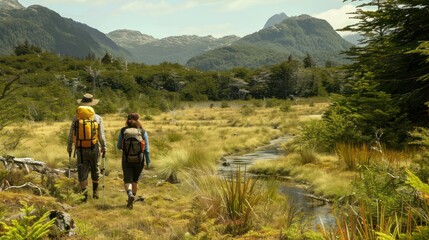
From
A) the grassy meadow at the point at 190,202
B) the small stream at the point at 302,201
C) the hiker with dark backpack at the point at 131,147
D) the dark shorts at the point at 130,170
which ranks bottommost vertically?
the small stream at the point at 302,201

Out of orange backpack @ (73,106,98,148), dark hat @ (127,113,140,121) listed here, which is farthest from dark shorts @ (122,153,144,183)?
dark hat @ (127,113,140,121)

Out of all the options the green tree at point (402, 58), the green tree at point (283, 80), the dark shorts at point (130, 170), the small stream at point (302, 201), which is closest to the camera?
the small stream at point (302, 201)

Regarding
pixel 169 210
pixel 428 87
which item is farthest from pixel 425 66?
pixel 169 210

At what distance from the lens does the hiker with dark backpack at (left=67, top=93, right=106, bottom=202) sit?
8.07m

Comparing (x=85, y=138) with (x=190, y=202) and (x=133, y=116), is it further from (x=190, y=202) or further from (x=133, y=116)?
(x=190, y=202)

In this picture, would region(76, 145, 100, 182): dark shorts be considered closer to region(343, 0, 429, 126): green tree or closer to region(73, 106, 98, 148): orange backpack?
region(73, 106, 98, 148): orange backpack

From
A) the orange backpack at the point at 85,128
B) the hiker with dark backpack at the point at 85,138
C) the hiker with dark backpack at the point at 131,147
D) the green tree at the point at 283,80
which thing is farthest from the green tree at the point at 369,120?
the green tree at the point at 283,80

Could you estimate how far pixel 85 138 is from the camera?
26.6 feet

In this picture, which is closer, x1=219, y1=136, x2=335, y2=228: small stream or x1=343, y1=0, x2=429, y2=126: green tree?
x1=219, y1=136, x2=335, y2=228: small stream

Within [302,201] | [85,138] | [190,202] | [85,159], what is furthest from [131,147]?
[302,201]

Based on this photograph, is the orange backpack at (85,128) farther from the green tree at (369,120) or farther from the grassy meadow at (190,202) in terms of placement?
the green tree at (369,120)

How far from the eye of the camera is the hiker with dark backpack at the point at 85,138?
807cm

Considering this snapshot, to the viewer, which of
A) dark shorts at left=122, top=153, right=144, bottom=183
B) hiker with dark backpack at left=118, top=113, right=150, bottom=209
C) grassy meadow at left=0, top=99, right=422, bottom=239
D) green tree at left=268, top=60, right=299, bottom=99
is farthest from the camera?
green tree at left=268, top=60, right=299, bottom=99

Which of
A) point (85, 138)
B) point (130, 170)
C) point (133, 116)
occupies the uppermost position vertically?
point (133, 116)
